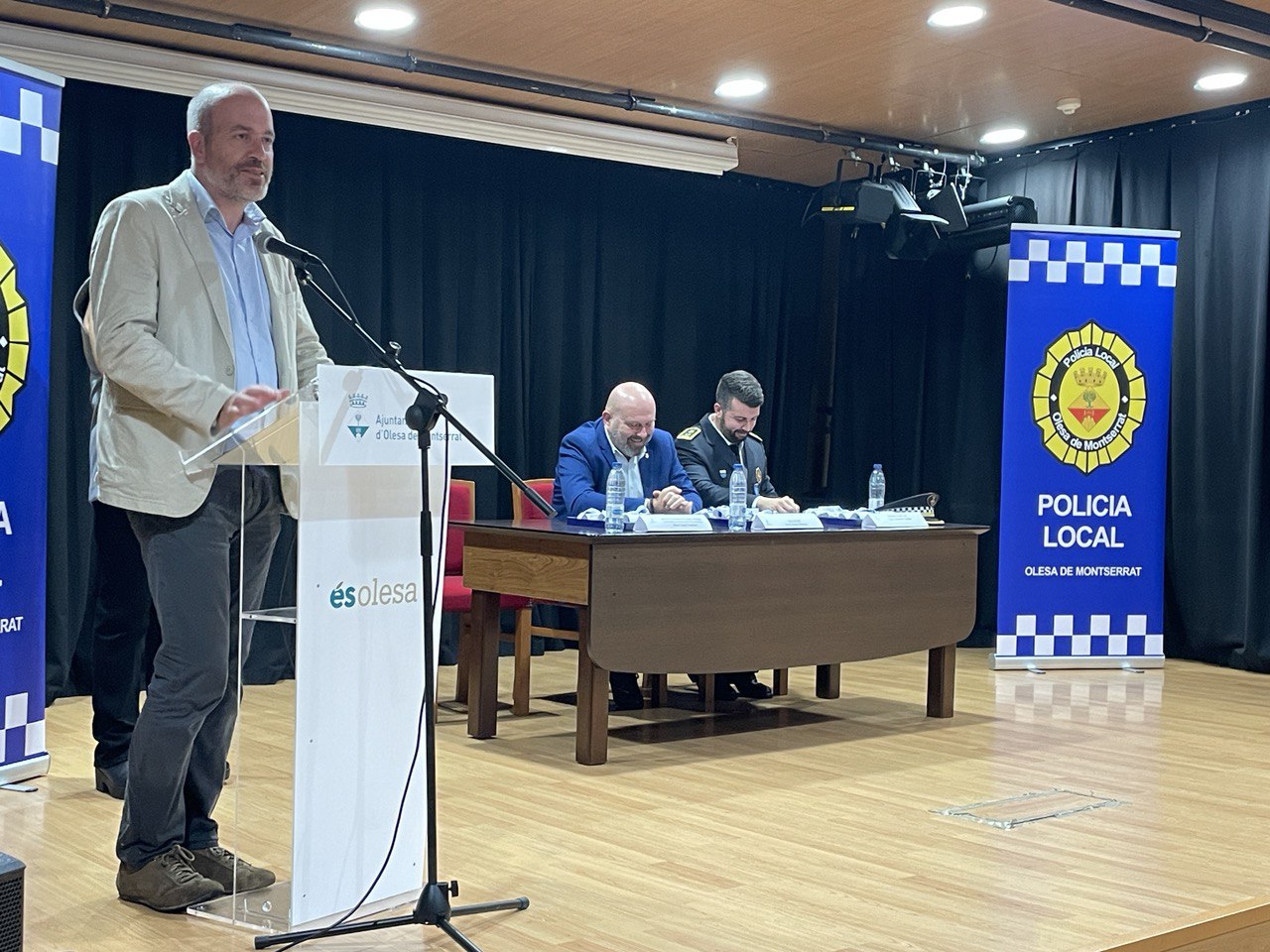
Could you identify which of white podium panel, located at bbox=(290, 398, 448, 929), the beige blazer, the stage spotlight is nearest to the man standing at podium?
the beige blazer

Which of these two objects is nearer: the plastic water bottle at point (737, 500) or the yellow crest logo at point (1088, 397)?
the plastic water bottle at point (737, 500)

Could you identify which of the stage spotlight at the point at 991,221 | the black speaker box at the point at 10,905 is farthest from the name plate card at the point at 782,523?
the black speaker box at the point at 10,905

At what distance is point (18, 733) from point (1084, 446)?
4.61m

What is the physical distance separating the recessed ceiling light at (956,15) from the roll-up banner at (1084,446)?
144 centimetres

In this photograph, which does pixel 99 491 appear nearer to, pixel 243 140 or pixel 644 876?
pixel 243 140

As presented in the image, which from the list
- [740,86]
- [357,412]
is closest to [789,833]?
[357,412]

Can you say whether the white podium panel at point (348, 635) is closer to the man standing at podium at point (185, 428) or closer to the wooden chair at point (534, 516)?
the man standing at podium at point (185, 428)

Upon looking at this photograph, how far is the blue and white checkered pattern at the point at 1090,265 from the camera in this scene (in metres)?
6.47

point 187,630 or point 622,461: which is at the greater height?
point 622,461

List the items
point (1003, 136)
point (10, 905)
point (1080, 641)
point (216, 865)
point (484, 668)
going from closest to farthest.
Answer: point (10, 905)
point (216, 865)
point (484, 668)
point (1080, 641)
point (1003, 136)

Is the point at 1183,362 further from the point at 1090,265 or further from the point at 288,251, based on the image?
the point at 288,251

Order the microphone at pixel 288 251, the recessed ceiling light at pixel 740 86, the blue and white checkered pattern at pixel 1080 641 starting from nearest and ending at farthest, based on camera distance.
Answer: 1. the microphone at pixel 288 251
2. the recessed ceiling light at pixel 740 86
3. the blue and white checkered pattern at pixel 1080 641

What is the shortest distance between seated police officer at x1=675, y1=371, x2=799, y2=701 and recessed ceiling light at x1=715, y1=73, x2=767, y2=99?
4.66 feet

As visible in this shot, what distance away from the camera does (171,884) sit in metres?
2.62
